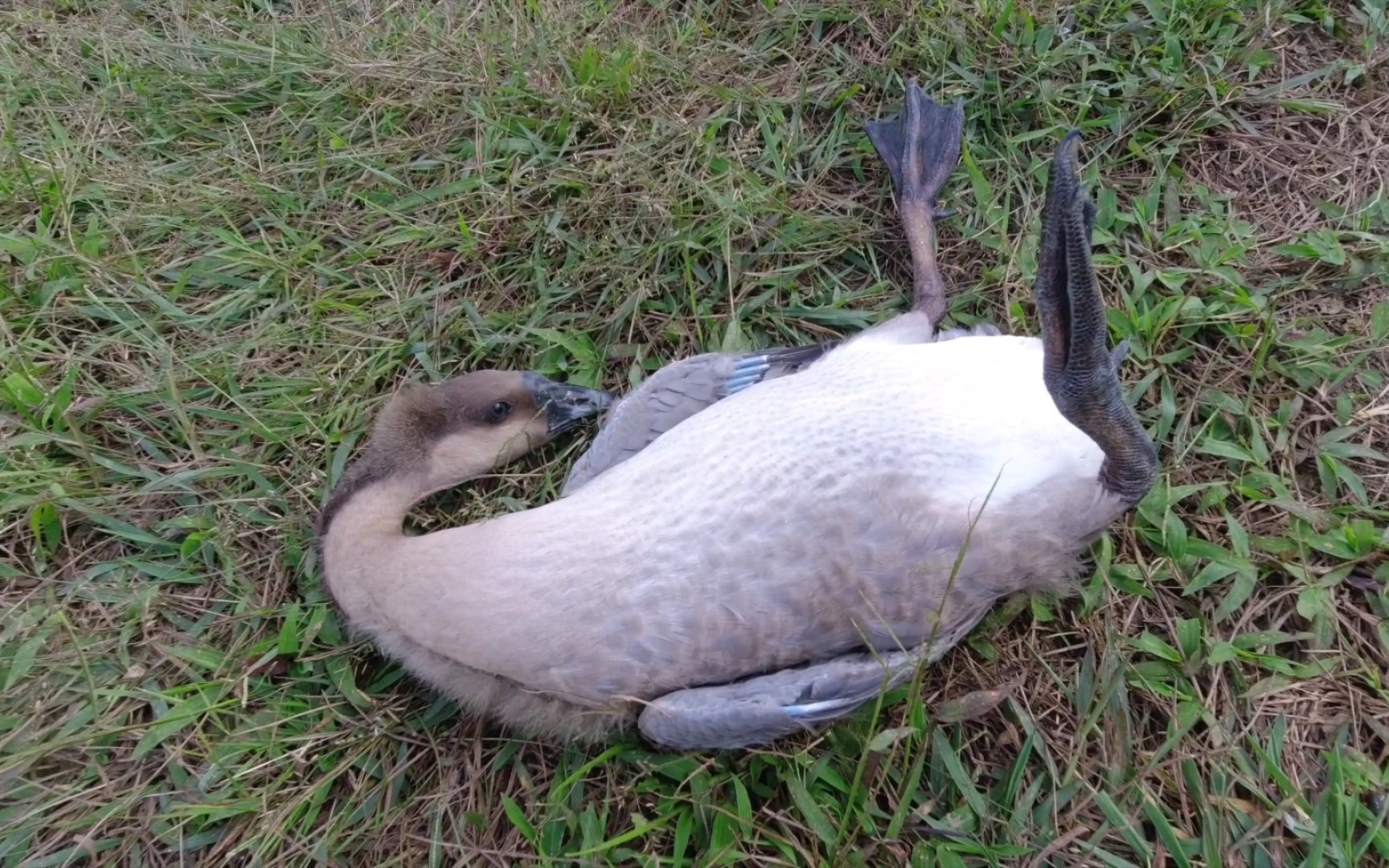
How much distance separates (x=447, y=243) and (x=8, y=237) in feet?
5.27

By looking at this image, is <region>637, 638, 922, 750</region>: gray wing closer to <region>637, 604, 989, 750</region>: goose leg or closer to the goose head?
<region>637, 604, 989, 750</region>: goose leg

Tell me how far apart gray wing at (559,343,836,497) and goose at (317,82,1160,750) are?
18 centimetres

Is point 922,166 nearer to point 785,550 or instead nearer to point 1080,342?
point 1080,342

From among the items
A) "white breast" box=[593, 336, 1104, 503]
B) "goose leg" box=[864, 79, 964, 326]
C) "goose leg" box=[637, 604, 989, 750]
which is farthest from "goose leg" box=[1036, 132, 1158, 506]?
"goose leg" box=[864, 79, 964, 326]

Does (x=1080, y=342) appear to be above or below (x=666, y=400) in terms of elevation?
above

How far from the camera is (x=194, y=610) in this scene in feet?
8.48

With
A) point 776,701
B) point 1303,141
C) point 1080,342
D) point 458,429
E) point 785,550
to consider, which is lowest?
point 776,701

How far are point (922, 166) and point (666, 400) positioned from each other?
130 cm

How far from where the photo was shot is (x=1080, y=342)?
203 centimetres

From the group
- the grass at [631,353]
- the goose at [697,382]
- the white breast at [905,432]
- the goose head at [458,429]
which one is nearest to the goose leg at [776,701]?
the grass at [631,353]

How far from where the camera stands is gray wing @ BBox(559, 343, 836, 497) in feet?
8.39

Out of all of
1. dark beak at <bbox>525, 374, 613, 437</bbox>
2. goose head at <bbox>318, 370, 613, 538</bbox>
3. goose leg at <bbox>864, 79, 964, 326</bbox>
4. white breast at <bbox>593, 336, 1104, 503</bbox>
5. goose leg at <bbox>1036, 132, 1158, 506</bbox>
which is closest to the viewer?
goose leg at <bbox>1036, 132, 1158, 506</bbox>

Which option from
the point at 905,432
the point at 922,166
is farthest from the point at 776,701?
the point at 922,166

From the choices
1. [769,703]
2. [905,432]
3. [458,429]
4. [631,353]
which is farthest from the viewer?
[631,353]
